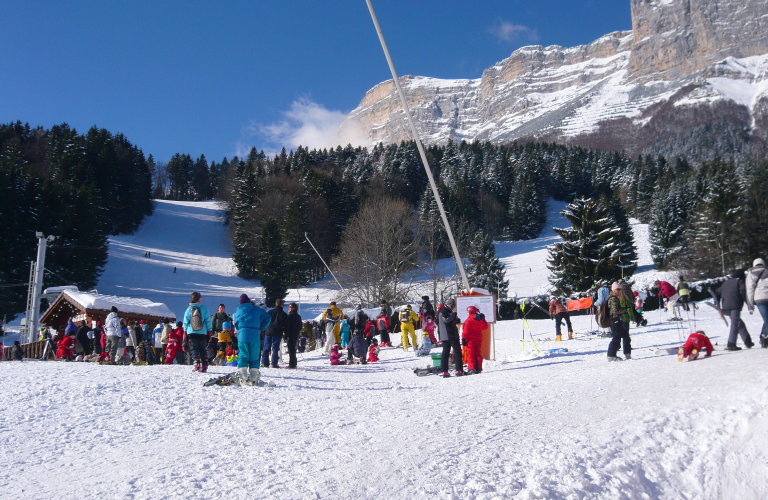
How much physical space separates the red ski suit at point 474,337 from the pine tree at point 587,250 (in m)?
31.0

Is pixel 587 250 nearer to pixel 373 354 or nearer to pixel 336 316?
pixel 336 316

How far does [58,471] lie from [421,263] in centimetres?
3970

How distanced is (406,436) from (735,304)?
25.1 ft

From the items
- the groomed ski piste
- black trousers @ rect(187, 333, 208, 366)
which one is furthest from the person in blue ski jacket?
black trousers @ rect(187, 333, 208, 366)

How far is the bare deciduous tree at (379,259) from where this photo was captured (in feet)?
119

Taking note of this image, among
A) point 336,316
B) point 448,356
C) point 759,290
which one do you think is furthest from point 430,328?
point 759,290

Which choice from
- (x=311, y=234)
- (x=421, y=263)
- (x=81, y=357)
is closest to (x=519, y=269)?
(x=421, y=263)

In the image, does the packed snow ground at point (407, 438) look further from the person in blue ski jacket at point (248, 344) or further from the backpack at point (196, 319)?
the backpack at point (196, 319)

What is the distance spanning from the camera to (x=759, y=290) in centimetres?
909

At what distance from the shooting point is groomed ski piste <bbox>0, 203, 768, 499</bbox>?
395cm

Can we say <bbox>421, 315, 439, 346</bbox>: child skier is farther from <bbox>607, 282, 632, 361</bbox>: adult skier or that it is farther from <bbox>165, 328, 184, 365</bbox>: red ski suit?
<bbox>165, 328, 184, 365</bbox>: red ski suit

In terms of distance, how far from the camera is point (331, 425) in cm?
571

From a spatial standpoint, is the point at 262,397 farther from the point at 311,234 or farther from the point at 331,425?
the point at 311,234

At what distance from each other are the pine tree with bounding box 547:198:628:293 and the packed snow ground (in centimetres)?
3277
